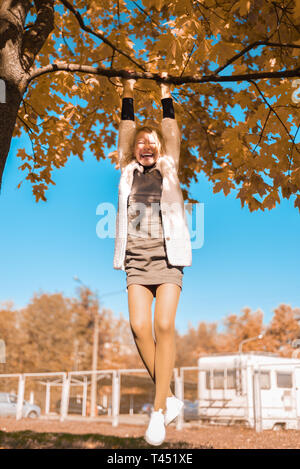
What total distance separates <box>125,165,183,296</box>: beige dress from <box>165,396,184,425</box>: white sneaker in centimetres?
61

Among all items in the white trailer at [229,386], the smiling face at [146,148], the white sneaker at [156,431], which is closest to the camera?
Result: the white sneaker at [156,431]

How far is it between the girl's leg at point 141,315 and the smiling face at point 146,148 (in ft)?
2.85

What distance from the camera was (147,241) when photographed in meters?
2.62

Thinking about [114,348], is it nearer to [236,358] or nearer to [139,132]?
[236,358]

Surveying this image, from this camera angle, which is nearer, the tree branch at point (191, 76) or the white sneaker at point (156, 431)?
the white sneaker at point (156, 431)

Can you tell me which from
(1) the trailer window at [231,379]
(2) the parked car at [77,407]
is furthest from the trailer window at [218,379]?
(2) the parked car at [77,407]

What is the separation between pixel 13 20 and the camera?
3.88m

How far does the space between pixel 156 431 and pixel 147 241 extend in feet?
3.33

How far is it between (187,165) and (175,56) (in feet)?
12.1

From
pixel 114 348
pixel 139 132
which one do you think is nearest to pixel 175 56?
pixel 139 132

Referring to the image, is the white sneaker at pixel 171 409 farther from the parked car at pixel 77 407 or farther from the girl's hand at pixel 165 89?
the parked car at pixel 77 407

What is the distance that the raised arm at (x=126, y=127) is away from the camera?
300cm

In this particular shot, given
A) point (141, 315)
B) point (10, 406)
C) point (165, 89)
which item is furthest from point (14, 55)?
point (10, 406)

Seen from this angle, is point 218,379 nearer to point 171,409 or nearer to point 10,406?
point 10,406
